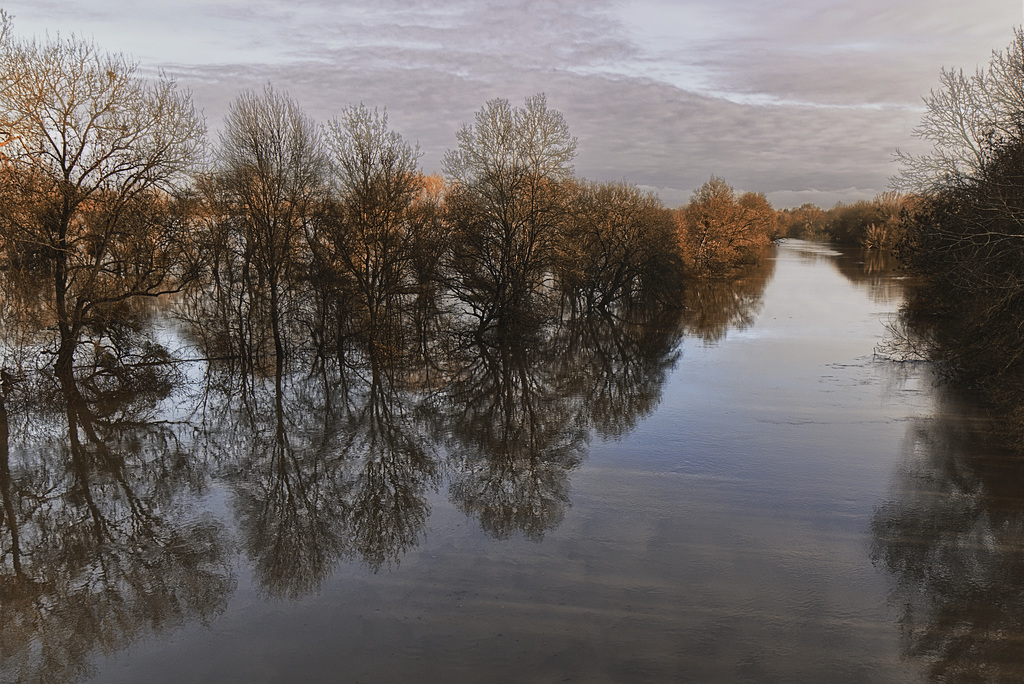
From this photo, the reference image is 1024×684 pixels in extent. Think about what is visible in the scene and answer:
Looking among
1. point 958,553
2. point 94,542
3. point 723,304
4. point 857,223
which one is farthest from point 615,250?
point 857,223

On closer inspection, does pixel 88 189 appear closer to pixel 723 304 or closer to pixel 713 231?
pixel 723 304

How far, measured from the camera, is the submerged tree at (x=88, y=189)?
16.0 m

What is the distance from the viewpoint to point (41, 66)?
16141 millimetres

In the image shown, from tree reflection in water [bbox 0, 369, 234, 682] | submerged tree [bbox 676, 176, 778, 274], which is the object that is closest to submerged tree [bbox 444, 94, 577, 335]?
tree reflection in water [bbox 0, 369, 234, 682]

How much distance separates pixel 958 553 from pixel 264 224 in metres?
18.7

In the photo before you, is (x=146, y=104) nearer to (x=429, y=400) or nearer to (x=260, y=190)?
(x=260, y=190)

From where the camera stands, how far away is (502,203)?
2469 centimetres

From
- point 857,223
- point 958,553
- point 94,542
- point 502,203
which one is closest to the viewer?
point 958,553

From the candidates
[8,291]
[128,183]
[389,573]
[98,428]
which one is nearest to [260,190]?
[128,183]

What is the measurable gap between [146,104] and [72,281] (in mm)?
5122

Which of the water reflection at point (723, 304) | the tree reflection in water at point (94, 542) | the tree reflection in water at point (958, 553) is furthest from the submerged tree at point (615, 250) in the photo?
the tree reflection in water at point (94, 542)

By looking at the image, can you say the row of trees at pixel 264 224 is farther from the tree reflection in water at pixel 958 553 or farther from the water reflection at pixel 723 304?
the tree reflection in water at pixel 958 553

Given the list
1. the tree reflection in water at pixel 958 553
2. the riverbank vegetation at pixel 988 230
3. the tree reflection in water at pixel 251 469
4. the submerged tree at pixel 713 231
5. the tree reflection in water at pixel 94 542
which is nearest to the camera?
the tree reflection in water at pixel 958 553

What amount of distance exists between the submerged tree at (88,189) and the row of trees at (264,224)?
0.13 feet
